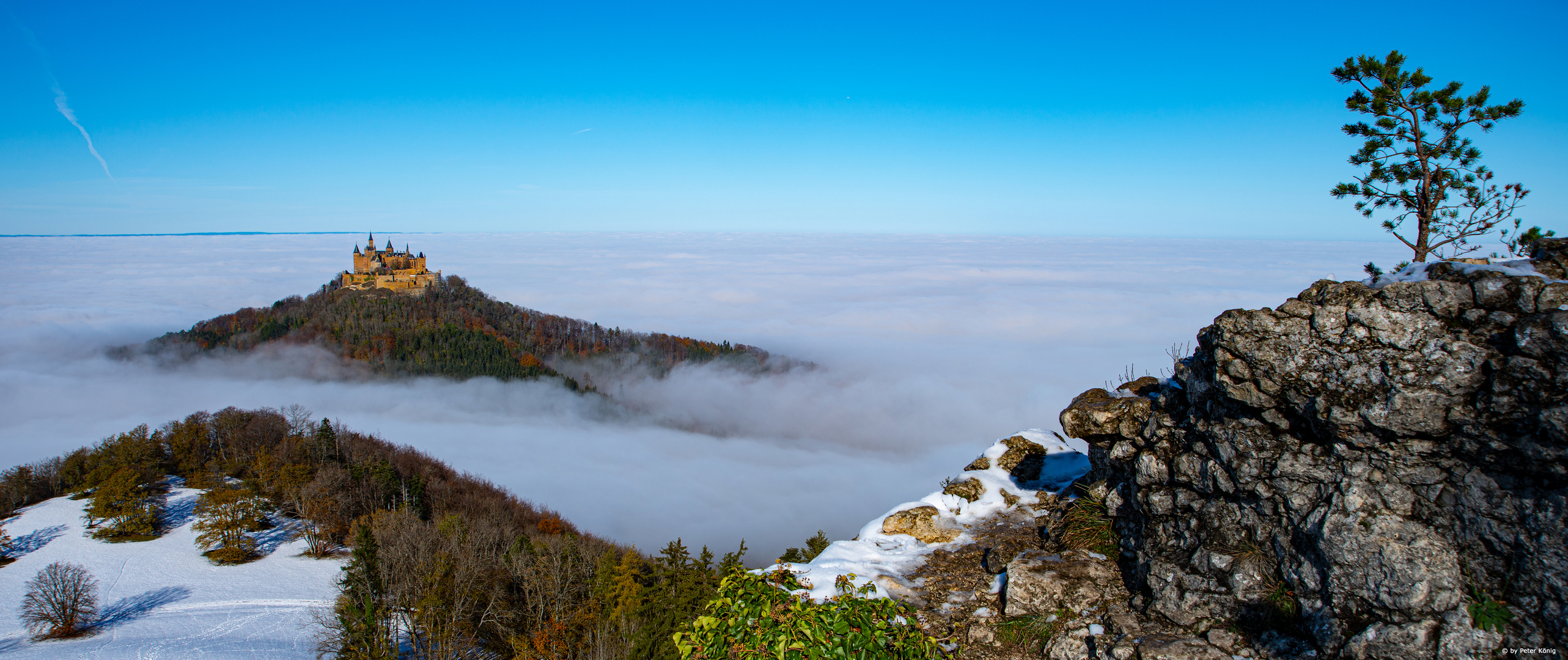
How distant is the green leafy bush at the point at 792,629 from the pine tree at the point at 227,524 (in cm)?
5640

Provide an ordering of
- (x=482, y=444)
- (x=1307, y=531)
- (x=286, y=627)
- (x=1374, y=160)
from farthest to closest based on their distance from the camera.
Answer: (x=482, y=444) → (x=286, y=627) → (x=1374, y=160) → (x=1307, y=531)

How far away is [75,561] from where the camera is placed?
4400 cm

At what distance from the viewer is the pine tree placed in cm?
4503

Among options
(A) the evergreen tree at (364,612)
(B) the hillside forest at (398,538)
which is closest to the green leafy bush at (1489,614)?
(B) the hillside forest at (398,538)

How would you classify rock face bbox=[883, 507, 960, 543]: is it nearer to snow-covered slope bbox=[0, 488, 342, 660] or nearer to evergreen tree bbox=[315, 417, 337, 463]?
snow-covered slope bbox=[0, 488, 342, 660]

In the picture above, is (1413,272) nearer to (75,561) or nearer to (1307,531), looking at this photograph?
(1307,531)

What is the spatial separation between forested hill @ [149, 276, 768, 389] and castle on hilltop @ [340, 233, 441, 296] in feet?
6.40

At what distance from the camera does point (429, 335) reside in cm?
12644

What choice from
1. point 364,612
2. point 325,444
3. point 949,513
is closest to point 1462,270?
point 949,513

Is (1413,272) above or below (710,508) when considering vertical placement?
above

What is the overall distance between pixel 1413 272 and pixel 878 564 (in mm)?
6559

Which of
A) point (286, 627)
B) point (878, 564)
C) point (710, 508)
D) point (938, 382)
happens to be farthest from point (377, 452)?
point (938, 382)

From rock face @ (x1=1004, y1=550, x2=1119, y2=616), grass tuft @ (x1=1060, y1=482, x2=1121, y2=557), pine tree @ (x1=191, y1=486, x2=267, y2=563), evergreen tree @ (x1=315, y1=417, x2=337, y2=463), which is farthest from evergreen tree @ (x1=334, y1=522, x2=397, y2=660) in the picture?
evergreen tree @ (x1=315, y1=417, x2=337, y2=463)

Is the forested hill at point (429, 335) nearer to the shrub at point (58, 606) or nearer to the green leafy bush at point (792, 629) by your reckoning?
the shrub at point (58, 606)
